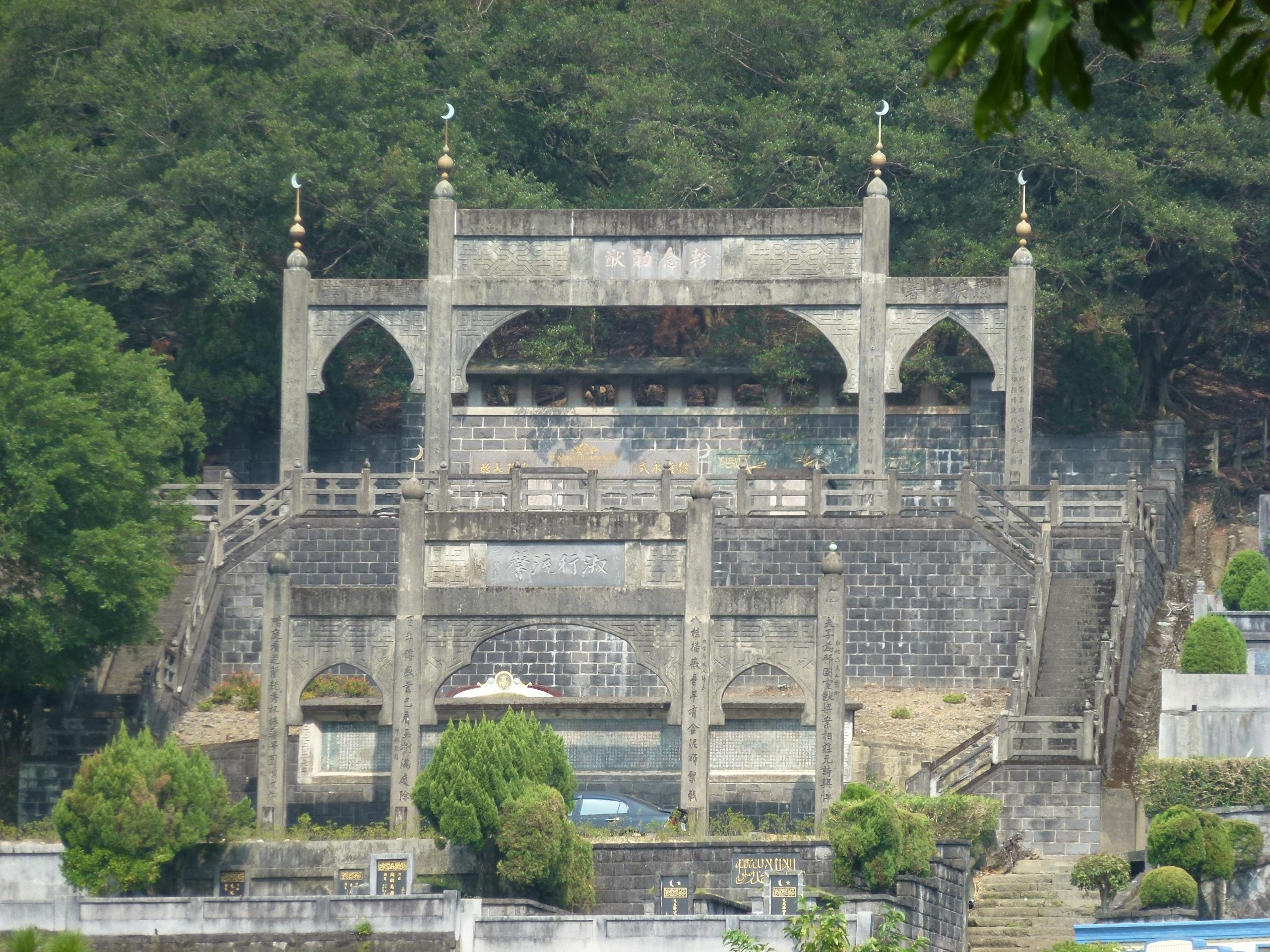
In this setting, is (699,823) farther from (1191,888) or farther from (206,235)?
(206,235)

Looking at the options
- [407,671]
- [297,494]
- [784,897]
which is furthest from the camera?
[297,494]

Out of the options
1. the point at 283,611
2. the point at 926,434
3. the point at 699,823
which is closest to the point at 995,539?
the point at 926,434

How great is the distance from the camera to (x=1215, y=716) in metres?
31.5

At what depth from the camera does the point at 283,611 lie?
3167 centimetres

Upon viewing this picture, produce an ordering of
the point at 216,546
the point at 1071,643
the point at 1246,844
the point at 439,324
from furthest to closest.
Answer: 1. the point at 439,324
2. the point at 216,546
3. the point at 1071,643
4. the point at 1246,844

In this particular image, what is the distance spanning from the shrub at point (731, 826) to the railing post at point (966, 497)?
8.89 metres

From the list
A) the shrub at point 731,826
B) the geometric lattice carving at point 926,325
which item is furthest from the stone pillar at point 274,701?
the geometric lattice carving at point 926,325

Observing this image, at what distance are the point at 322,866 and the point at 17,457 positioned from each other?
7014 millimetres

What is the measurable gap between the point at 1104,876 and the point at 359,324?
18446 millimetres

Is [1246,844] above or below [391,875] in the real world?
above

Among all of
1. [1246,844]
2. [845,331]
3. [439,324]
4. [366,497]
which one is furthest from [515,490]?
[1246,844]

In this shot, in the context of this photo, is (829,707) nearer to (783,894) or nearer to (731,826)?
(731,826)

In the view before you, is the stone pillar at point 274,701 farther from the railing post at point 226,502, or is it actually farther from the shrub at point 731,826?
the railing post at point 226,502

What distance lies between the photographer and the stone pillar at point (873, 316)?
41406mm
